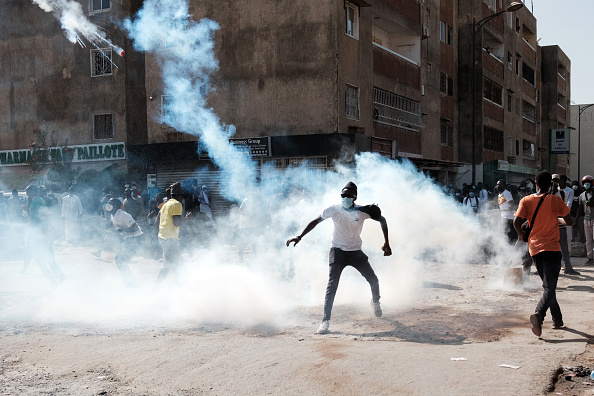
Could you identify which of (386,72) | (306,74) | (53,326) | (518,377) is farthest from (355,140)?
(518,377)

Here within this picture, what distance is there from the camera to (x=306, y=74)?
19422mm

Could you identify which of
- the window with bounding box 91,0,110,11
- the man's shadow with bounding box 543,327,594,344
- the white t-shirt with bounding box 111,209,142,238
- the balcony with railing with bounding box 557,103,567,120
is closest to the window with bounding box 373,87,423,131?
the window with bounding box 91,0,110,11

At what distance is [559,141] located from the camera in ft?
123

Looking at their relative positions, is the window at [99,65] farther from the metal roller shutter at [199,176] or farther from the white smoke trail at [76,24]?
the metal roller shutter at [199,176]

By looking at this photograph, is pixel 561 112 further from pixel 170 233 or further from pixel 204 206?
pixel 170 233

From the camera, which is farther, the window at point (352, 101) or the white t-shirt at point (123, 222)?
the window at point (352, 101)

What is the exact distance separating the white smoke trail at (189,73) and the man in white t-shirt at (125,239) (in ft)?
27.6

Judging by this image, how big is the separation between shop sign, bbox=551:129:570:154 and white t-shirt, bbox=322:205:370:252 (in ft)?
110

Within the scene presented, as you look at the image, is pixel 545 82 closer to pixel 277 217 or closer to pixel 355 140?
pixel 355 140

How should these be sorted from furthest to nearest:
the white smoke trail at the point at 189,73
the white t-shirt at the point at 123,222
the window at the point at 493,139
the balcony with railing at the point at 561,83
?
1. the balcony with railing at the point at 561,83
2. the window at the point at 493,139
3. the white smoke trail at the point at 189,73
4. the white t-shirt at the point at 123,222

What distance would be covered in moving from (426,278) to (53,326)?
5.98 metres

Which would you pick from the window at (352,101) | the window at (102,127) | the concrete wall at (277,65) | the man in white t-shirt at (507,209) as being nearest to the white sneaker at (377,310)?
the man in white t-shirt at (507,209)

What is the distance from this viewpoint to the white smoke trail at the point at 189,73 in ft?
58.7

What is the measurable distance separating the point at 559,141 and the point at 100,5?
2806 centimetres
